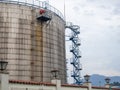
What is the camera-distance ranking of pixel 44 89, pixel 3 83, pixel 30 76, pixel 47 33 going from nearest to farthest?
pixel 3 83 < pixel 44 89 < pixel 30 76 < pixel 47 33

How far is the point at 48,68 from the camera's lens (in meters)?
41.3

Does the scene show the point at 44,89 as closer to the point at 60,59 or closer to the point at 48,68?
the point at 48,68

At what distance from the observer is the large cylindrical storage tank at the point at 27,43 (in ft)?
126

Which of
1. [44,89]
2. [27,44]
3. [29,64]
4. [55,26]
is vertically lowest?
[44,89]

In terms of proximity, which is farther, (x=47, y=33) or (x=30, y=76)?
(x=47, y=33)

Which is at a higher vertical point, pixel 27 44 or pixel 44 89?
pixel 27 44

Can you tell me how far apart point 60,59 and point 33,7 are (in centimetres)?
877

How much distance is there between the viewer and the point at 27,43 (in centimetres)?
3950

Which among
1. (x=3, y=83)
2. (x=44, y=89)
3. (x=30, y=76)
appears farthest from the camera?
(x=30, y=76)

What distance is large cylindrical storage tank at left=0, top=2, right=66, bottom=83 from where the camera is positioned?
126 feet

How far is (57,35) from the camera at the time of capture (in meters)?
44.6

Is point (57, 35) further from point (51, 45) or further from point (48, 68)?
point (48, 68)

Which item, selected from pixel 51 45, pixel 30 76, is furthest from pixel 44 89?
pixel 51 45

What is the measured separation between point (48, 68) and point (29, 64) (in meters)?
3.35
